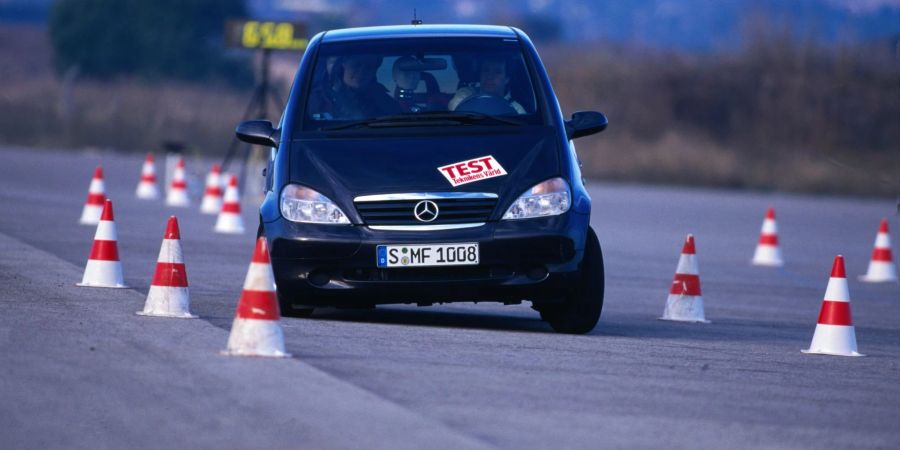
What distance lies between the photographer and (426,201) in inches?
372

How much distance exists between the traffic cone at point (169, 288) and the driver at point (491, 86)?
6.33 ft

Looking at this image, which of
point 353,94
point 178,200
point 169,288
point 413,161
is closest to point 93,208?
point 178,200

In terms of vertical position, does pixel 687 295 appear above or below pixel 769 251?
below

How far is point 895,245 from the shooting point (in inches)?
957

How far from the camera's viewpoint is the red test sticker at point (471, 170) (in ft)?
31.3

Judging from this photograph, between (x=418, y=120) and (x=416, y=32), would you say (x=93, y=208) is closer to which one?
(x=416, y=32)

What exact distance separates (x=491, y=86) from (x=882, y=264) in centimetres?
887

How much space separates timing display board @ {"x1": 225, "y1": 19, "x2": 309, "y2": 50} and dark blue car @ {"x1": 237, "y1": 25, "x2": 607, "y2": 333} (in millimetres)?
20220

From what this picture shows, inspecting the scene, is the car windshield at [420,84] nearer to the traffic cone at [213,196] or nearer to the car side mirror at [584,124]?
the car side mirror at [584,124]

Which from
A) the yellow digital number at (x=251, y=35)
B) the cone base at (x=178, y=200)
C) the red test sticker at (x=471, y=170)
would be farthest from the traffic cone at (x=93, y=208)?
the yellow digital number at (x=251, y=35)

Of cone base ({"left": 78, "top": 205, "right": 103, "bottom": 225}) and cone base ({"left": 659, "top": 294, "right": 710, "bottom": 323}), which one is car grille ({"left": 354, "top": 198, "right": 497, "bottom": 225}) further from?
cone base ({"left": 78, "top": 205, "right": 103, "bottom": 225})

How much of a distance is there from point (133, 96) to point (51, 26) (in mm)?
26620

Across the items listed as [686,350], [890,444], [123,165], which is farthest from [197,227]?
[123,165]

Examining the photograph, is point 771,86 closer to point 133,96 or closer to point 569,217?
A: point 133,96
